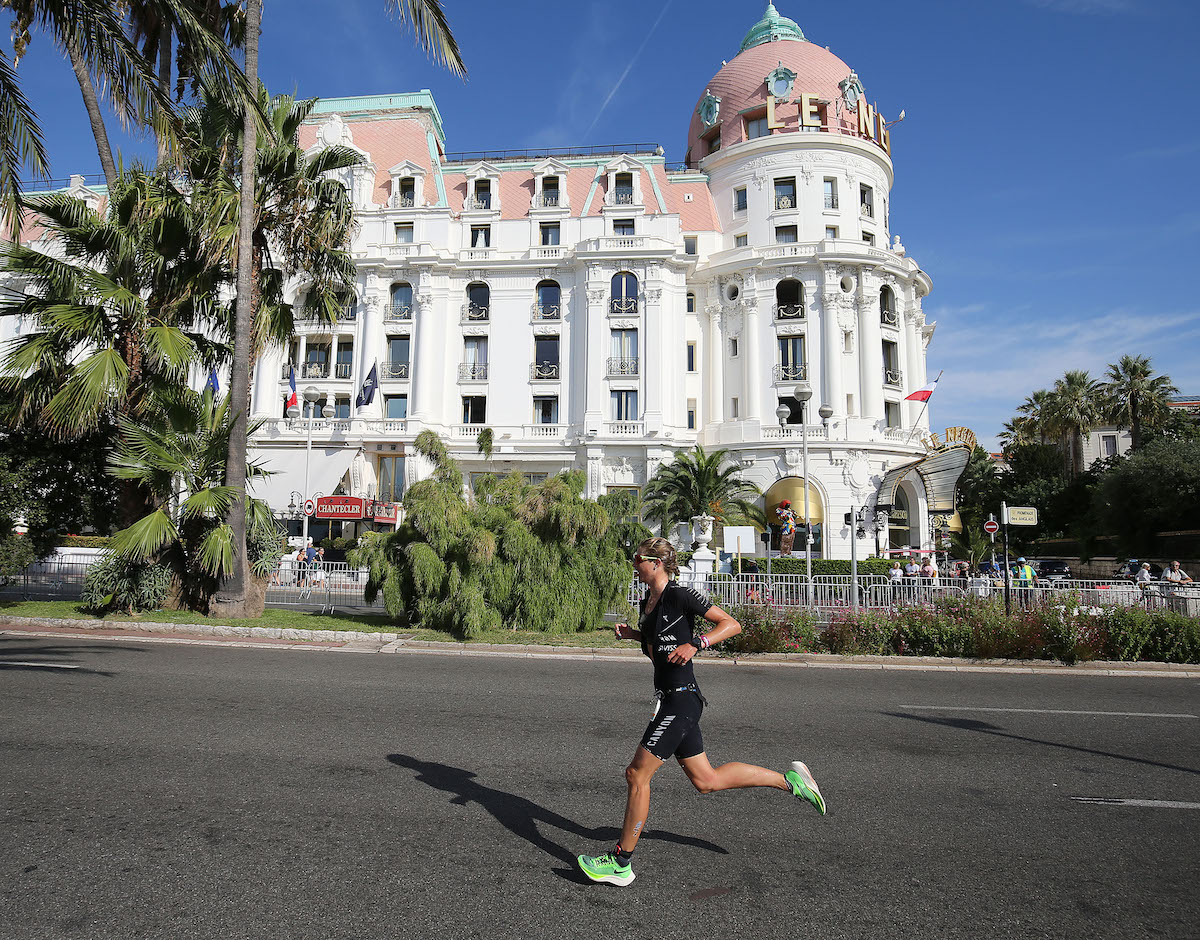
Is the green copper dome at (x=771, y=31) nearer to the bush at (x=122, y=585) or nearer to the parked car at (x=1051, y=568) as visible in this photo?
the parked car at (x=1051, y=568)

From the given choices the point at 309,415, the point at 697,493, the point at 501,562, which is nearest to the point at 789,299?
the point at 697,493

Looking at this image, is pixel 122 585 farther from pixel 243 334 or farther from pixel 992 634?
pixel 992 634

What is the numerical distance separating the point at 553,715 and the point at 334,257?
12210 mm

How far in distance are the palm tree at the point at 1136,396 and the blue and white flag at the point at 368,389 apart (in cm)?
4394

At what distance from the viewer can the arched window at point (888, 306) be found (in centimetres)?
3881

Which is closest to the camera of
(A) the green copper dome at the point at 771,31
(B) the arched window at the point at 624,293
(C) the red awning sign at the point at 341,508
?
(C) the red awning sign at the point at 341,508

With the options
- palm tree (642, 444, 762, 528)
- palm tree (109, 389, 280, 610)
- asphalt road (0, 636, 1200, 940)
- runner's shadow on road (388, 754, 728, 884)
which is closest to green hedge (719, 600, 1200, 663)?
asphalt road (0, 636, 1200, 940)

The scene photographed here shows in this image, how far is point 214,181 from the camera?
49.1ft

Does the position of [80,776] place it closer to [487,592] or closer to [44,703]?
[44,703]

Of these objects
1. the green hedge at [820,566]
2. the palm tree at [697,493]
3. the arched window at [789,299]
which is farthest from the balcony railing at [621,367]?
the green hedge at [820,566]

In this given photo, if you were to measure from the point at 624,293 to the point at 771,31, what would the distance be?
2214cm

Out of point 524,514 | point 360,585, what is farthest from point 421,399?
point 524,514

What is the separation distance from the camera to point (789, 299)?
3869 centimetres

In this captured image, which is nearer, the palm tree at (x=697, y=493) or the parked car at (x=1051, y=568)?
the parked car at (x=1051, y=568)
